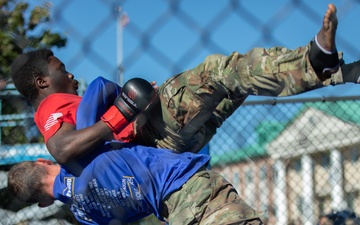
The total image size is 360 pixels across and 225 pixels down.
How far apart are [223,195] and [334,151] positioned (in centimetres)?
325

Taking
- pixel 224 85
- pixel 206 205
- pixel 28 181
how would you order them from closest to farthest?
pixel 224 85, pixel 206 205, pixel 28 181

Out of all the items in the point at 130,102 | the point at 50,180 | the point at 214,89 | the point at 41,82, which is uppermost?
the point at 214,89

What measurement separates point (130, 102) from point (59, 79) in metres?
0.64

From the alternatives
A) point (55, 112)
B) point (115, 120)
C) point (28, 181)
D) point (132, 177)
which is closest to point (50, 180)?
point (28, 181)

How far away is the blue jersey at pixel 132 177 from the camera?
291 centimetres

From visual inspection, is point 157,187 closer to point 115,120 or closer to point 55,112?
point 115,120

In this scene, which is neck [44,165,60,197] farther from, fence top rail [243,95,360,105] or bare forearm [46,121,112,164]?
fence top rail [243,95,360,105]

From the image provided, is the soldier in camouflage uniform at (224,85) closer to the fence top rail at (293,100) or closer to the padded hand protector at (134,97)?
the padded hand protector at (134,97)

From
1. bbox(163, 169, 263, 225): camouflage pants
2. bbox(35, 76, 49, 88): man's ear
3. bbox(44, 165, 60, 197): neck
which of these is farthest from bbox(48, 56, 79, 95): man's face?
bbox(163, 169, 263, 225): camouflage pants

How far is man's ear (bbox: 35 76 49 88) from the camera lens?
321 centimetres

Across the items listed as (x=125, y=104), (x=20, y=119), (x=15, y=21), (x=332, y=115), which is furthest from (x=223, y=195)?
(x=332, y=115)

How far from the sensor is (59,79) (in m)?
3.23

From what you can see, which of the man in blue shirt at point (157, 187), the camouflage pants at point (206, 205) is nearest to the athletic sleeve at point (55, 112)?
the man in blue shirt at point (157, 187)

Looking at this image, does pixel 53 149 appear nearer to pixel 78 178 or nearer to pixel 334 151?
pixel 78 178
